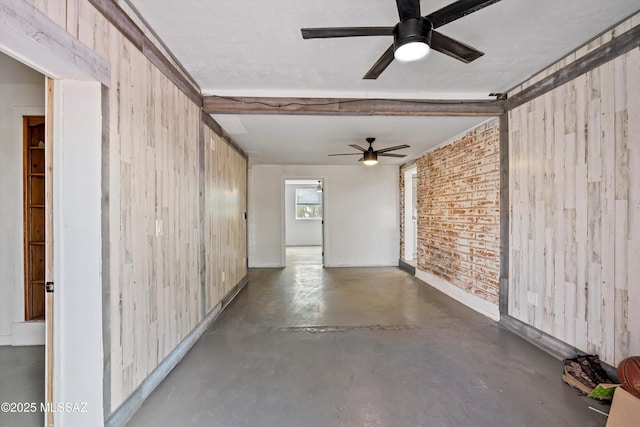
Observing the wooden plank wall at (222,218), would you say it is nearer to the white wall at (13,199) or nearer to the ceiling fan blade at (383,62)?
the white wall at (13,199)

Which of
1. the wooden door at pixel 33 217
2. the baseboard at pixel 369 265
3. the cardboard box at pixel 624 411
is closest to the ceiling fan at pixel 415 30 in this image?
the cardboard box at pixel 624 411

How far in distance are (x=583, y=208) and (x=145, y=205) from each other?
3.46 metres

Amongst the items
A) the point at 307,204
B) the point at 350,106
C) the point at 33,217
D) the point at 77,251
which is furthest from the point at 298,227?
the point at 77,251

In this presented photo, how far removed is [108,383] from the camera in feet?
5.25

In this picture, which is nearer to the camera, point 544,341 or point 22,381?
point 22,381

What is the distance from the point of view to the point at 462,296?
13.6 feet

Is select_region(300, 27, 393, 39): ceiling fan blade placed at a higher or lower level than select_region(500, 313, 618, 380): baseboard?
higher

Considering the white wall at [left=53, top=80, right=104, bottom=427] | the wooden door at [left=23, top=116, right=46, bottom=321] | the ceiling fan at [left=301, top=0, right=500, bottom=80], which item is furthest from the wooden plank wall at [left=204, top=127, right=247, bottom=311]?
the ceiling fan at [left=301, top=0, right=500, bottom=80]

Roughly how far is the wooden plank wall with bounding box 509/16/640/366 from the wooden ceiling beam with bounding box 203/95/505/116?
0.49 m

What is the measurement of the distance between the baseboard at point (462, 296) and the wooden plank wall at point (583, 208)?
1.49 ft

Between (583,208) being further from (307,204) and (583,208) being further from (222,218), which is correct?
(307,204)

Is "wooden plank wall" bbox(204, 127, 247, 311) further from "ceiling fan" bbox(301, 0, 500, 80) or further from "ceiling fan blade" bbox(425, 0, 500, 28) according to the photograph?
"ceiling fan blade" bbox(425, 0, 500, 28)

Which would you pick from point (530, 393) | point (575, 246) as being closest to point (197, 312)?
point (530, 393)

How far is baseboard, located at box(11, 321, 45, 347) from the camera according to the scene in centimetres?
272
